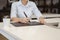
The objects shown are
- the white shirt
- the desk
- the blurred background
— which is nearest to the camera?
the desk

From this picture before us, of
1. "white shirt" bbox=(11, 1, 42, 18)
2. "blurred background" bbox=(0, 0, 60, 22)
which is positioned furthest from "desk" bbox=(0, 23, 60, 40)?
"blurred background" bbox=(0, 0, 60, 22)

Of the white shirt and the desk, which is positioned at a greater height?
the white shirt

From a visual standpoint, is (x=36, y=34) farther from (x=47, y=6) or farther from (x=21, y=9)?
(x=47, y=6)

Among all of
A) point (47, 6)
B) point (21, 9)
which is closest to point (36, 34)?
point (21, 9)

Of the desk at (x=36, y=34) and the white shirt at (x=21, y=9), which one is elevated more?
the white shirt at (x=21, y=9)

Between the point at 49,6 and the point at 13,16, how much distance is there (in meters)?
2.35

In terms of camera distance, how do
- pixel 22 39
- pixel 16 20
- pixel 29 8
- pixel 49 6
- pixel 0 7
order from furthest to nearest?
pixel 49 6, pixel 0 7, pixel 29 8, pixel 16 20, pixel 22 39

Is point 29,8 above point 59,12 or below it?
above

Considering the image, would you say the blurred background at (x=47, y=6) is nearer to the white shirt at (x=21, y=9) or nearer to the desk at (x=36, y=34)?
→ the white shirt at (x=21, y=9)

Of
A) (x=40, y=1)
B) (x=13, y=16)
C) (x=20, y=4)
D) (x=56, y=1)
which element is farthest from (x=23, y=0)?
(x=56, y=1)

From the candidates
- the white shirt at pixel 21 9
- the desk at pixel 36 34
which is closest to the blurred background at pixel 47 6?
A: the white shirt at pixel 21 9

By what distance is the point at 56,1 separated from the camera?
5.29 m

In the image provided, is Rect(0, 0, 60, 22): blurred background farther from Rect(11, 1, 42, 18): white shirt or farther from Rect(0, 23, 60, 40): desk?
Rect(0, 23, 60, 40): desk

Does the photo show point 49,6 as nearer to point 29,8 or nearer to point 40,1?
point 40,1
